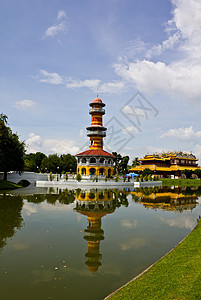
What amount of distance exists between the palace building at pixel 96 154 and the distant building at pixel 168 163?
2576 cm

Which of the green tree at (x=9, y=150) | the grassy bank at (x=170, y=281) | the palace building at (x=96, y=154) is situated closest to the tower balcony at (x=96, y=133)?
the palace building at (x=96, y=154)

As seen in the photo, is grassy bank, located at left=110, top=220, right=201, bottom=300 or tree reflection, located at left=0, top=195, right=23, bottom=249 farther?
tree reflection, located at left=0, top=195, right=23, bottom=249

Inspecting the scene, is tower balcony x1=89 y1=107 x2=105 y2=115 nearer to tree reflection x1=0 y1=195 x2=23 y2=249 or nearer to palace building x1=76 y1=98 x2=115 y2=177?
palace building x1=76 y1=98 x2=115 y2=177

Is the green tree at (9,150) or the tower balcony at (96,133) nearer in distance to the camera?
the green tree at (9,150)

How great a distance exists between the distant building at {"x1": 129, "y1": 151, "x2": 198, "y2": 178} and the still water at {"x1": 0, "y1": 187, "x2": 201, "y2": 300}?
61438 millimetres

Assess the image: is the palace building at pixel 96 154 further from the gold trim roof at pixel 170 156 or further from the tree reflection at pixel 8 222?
the tree reflection at pixel 8 222

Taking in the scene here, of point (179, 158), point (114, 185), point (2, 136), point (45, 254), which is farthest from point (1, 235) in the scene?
point (179, 158)

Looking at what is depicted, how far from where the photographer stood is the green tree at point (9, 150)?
36.0m

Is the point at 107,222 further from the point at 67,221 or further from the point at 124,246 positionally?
the point at 124,246

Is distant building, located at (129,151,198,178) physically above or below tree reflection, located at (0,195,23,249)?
above

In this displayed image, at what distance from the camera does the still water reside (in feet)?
22.5

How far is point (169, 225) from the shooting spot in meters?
14.9

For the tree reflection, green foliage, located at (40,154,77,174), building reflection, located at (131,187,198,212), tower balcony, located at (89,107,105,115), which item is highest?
tower balcony, located at (89,107,105,115)

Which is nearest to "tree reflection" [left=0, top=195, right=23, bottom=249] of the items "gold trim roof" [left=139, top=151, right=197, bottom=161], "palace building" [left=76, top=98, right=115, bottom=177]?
"palace building" [left=76, top=98, right=115, bottom=177]
